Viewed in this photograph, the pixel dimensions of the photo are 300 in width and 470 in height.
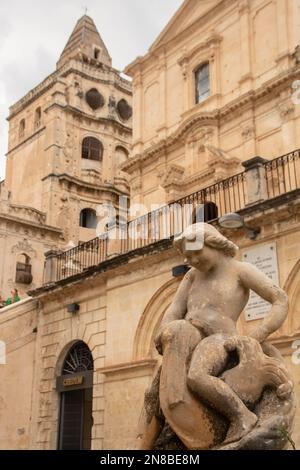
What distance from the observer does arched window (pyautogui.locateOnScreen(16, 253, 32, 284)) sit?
29.9m

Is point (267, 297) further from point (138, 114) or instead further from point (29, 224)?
point (29, 224)

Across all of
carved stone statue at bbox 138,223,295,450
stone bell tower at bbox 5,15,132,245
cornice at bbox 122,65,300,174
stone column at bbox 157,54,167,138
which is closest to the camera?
carved stone statue at bbox 138,223,295,450

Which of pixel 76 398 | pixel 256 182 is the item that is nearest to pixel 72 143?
pixel 76 398

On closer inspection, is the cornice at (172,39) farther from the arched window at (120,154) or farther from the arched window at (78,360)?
the arched window at (120,154)

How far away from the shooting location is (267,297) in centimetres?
490

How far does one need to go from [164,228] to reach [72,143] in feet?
65.2

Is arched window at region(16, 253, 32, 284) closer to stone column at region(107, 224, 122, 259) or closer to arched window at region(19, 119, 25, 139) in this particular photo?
arched window at region(19, 119, 25, 139)

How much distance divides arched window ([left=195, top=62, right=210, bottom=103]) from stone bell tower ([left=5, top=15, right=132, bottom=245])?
47.8 feet

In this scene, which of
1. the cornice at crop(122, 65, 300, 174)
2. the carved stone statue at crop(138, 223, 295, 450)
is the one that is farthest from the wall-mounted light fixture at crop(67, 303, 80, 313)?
the carved stone statue at crop(138, 223, 295, 450)

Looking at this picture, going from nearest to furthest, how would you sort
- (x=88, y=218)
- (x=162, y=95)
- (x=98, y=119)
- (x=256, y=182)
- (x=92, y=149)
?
(x=256, y=182), (x=162, y=95), (x=88, y=218), (x=92, y=149), (x=98, y=119)

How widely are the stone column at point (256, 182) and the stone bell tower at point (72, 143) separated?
67.3 feet

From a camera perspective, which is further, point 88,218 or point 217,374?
point 88,218
